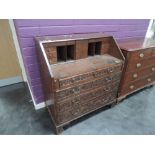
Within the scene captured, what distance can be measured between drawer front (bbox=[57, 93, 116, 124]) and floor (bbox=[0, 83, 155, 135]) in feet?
0.63

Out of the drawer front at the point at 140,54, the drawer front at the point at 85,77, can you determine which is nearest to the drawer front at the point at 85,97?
the drawer front at the point at 85,77

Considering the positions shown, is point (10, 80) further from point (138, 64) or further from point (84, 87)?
point (138, 64)

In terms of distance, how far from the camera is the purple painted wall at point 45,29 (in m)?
1.41

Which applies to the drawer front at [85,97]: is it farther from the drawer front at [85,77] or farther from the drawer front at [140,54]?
the drawer front at [140,54]

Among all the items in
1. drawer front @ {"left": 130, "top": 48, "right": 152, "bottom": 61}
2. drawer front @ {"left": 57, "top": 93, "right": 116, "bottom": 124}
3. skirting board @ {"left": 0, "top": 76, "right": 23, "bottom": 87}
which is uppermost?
drawer front @ {"left": 130, "top": 48, "right": 152, "bottom": 61}

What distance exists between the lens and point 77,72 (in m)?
1.35

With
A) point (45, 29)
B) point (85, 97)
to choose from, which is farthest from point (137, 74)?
point (45, 29)

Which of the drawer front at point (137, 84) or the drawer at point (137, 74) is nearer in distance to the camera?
the drawer at point (137, 74)

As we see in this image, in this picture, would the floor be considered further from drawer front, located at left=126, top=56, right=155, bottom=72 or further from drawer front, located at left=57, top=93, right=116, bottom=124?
drawer front, located at left=126, top=56, right=155, bottom=72

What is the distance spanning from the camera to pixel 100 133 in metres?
1.64

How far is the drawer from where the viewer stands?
1910mm

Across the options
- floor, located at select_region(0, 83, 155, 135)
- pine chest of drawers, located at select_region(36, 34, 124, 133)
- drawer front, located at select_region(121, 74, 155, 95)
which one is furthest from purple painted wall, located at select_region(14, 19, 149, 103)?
drawer front, located at select_region(121, 74, 155, 95)
